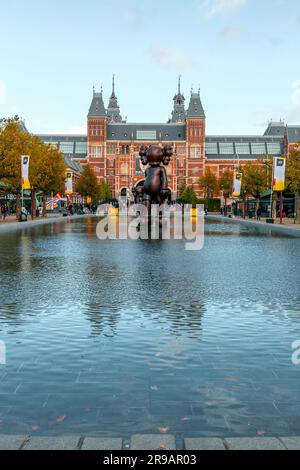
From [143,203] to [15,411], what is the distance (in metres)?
30.9

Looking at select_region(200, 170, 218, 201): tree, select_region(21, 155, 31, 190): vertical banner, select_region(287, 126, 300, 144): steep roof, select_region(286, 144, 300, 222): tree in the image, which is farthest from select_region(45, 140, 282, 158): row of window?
select_region(21, 155, 31, 190): vertical banner

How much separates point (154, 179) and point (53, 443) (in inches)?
1196

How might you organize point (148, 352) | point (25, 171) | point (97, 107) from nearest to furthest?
1. point (148, 352)
2. point (25, 171)
3. point (97, 107)

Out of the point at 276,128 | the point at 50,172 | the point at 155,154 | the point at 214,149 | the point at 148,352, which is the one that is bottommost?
the point at 148,352

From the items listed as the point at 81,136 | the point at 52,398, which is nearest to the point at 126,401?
the point at 52,398

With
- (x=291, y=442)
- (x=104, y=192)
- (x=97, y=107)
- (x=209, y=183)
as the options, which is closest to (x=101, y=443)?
(x=291, y=442)

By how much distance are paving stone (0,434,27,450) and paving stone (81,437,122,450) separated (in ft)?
1.48

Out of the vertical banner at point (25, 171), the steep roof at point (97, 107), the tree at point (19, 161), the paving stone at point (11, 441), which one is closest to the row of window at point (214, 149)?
the steep roof at point (97, 107)

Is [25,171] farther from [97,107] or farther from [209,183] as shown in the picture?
[97,107]

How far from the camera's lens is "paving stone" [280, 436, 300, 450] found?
13.4 ft

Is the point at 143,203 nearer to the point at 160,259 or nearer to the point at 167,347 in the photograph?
the point at 160,259

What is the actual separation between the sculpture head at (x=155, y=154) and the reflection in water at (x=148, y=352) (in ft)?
67.5

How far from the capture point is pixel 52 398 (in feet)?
17.4

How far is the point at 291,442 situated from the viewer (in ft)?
13.6
